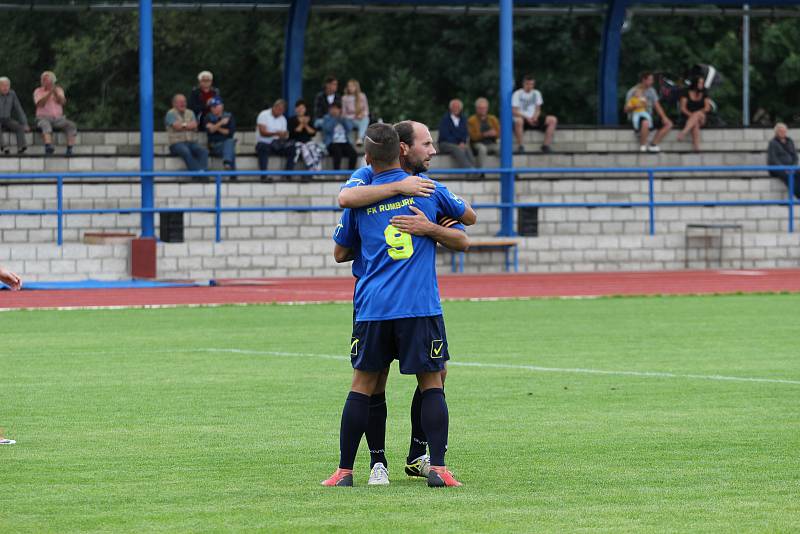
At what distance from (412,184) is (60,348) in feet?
28.7

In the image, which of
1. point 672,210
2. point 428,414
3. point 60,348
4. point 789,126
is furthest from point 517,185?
point 428,414

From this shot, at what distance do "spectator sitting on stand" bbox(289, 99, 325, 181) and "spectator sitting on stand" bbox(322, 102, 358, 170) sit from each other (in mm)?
248

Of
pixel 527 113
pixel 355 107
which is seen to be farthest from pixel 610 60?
pixel 355 107

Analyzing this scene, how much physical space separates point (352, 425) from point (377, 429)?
0.25 metres

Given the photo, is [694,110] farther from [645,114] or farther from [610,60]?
[610,60]

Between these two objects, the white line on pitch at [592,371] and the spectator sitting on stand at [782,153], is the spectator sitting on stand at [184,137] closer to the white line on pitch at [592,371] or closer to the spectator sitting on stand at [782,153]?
the spectator sitting on stand at [782,153]

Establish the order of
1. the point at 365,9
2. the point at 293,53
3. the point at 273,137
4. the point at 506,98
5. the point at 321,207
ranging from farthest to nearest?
the point at 365,9, the point at 293,53, the point at 273,137, the point at 506,98, the point at 321,207

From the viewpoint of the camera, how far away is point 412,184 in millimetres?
7785

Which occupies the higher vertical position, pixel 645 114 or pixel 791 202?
pixel 645 114

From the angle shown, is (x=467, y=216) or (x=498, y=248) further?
(x=498, y=248)

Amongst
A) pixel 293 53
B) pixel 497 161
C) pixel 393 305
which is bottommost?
pixel 393 305

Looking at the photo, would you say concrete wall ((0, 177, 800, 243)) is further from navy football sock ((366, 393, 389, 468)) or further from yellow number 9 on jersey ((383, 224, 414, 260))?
yellow number 9 on jersey ((383, 224, 414, 260))

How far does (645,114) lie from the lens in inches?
1359

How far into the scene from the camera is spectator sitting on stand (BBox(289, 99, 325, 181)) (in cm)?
3061
